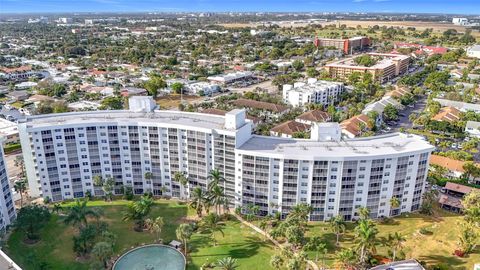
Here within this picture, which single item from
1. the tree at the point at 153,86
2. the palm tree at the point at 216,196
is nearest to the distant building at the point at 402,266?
the palm tree at the point at 216,196

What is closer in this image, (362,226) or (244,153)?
(362,226)

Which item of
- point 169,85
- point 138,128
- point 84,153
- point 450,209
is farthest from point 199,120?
point 169,85

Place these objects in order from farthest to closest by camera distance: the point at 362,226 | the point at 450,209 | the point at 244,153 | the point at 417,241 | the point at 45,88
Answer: the point at 45,88 → the point at 450,209 → the point at 244,153 → the point at 417,241 → the point at 362,226

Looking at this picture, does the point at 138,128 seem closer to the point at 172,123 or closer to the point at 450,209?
the point at 172,123

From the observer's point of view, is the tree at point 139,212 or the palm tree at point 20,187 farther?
the palm tree at point 20,187

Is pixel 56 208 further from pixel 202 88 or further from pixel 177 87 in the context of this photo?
pixel 202 88

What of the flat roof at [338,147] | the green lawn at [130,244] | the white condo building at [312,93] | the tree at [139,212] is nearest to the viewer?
the green lawn at [130,244]

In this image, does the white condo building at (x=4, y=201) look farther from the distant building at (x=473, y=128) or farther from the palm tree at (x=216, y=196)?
the distant building at (x=473, y=128)
